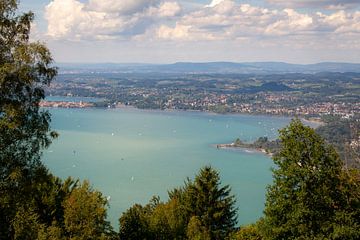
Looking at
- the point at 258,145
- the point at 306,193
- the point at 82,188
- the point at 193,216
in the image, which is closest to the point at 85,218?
the point at 82,188

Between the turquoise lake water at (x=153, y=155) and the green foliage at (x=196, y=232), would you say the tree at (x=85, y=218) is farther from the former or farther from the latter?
the turquoise lake water at (x=153, y=155)

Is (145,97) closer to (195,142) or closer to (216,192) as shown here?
(195,142)

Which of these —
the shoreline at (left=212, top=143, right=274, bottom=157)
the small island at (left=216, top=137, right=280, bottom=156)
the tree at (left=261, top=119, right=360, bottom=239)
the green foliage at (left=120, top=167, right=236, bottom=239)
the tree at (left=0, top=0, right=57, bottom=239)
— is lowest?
the shoreline at (left=212, top=143, right=274, bottom=157)

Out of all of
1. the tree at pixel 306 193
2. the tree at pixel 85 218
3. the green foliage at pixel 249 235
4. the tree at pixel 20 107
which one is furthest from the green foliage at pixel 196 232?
the tree at pixel 20 107

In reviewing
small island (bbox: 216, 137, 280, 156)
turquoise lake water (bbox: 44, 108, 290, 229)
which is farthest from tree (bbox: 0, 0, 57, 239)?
small island (bbox: 216, 137, 280, 156)

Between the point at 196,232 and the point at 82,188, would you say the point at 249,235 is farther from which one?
the point at 82,188

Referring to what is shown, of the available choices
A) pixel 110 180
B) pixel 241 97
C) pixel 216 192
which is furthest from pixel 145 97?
pixel 216 192

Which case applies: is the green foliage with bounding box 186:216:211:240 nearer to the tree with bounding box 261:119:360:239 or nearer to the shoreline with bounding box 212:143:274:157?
the tree with bounding box 261:119:360:239
